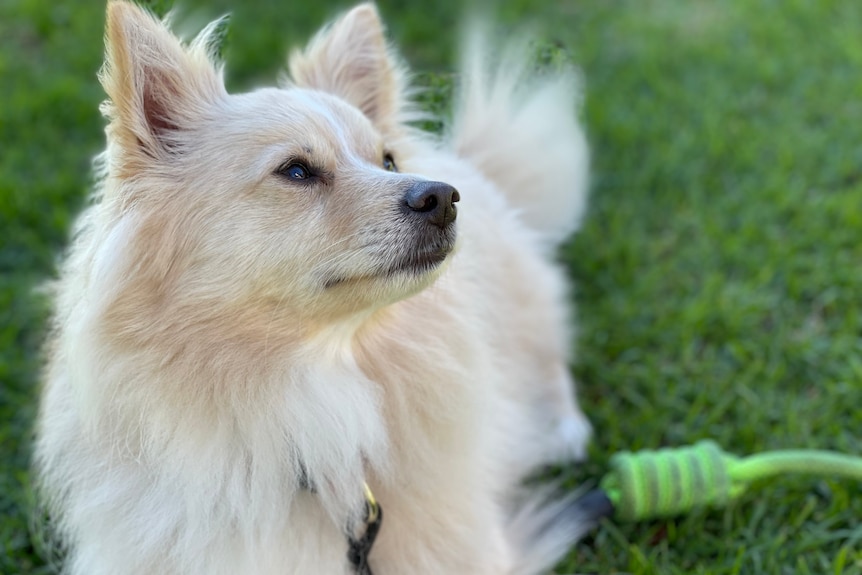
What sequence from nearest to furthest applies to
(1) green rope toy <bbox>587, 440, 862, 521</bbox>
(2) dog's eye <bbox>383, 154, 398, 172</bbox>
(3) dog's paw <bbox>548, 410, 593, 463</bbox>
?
(2) dog's eye <bbox>383, 154, 398, 172</bbox>
(1) green rope toy <bbox>587, 440, 862, 521</bbox>
(3) dog's paw <bbox>548, 410, 593, 463</bbox>

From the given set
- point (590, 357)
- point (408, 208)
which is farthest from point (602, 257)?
point (408, 208)

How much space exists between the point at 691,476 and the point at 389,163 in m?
1.54

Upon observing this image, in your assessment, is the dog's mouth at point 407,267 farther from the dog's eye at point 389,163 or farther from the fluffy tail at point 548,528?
the fluffy tail at point 548,528

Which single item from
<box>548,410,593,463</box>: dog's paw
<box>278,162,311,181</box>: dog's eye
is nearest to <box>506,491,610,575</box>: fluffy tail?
<box>548,410,593,463</box>: dog's paw

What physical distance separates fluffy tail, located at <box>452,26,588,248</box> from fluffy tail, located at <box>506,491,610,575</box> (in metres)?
1.35

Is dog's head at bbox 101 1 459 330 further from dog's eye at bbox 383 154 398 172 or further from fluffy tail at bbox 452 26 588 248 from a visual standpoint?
fluffy tail at bbox 452 26 588 248

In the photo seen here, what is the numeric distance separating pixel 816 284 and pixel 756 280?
10.7 inches

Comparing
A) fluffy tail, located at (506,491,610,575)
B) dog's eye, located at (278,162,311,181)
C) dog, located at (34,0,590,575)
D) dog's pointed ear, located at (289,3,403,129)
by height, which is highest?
dog's pointed ear, located at (289,3,403,129)

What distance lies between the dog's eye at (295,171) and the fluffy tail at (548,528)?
1.49 metres

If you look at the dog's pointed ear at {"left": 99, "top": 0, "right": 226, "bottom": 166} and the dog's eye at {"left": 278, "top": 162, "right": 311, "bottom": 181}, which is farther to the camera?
the dog's eye at {"left": 278, "top": 162, "right": 311, "bottom": 181}

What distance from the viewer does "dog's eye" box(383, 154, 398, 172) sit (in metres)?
2.38

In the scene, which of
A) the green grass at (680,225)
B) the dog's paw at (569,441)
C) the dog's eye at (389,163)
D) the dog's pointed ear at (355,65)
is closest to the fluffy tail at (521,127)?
the green grass at (680,225)

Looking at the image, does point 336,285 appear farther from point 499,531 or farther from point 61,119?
point 61,119

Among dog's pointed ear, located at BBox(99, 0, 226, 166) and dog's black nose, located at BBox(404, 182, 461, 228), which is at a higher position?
dog's pointed ear, located at BBox(99, 0, 226, 166)
